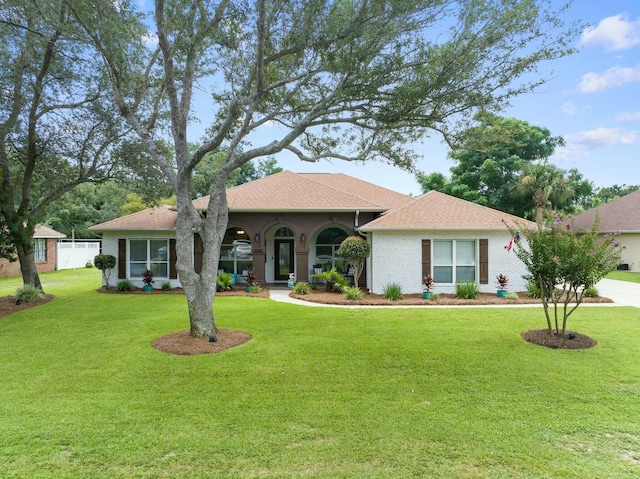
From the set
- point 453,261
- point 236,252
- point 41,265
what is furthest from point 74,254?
point 453,261

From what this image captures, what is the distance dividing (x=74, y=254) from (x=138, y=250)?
16.7 meters

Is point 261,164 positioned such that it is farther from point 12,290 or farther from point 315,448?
point 315,448

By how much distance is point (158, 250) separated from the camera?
54.2ft

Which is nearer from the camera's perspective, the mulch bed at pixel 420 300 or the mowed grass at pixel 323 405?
the mowed grass at pixel 323 405

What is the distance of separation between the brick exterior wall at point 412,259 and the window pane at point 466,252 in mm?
268

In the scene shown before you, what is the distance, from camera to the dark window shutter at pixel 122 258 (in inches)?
645

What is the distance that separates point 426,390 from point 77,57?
1369cm

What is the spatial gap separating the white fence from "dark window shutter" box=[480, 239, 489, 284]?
28.6m

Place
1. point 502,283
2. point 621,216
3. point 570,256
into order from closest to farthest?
point 570,256
point 502,283
point 621,216

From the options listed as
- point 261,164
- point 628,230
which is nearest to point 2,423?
point 628,230

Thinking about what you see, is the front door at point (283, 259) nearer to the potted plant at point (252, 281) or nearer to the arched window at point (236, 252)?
the arched window at point (236, 252)

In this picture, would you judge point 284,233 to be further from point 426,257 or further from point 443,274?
point 443,274

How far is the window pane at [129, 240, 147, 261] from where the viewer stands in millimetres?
16500

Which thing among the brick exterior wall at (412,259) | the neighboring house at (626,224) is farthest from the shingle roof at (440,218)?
the neighboring house at (626,224)
